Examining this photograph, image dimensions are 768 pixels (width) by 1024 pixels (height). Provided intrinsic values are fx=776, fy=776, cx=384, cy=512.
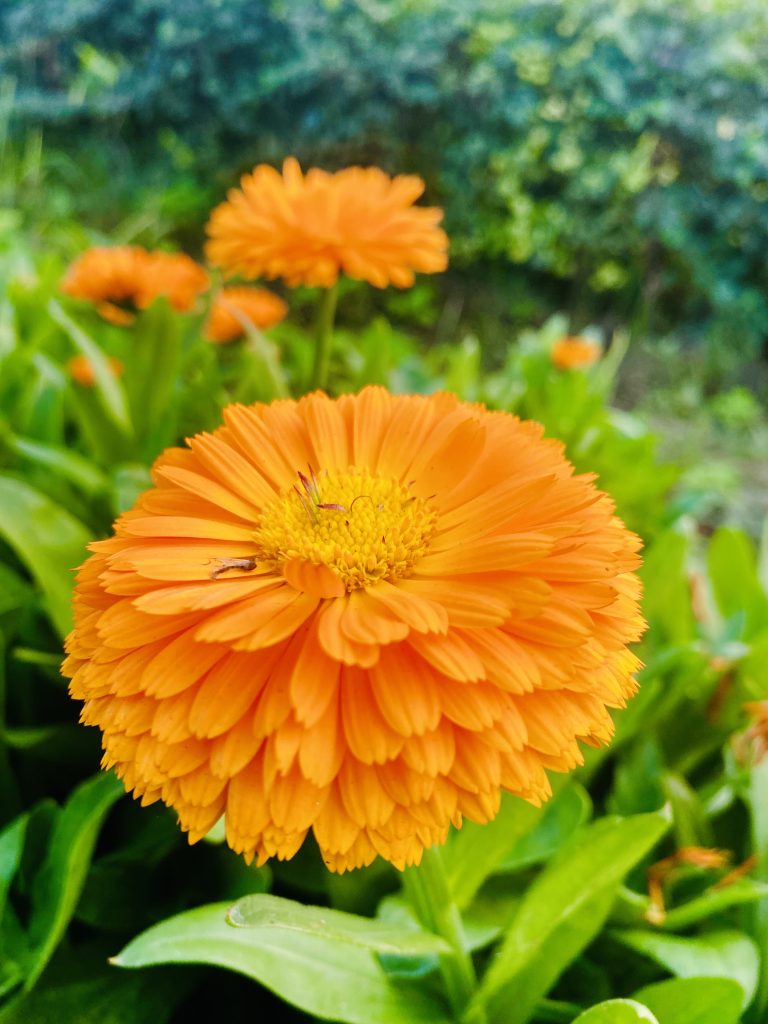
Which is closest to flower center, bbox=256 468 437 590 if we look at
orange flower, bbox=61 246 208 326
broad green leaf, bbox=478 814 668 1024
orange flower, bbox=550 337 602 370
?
broad green leaf, bbox=478 814 668 1024

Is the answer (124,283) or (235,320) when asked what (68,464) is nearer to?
(124,283)

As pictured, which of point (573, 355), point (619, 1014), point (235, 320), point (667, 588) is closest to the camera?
point (619, 1014)

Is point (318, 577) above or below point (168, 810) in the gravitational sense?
above

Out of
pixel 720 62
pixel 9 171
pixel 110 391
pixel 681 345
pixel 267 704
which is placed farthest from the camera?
pixel 681 345

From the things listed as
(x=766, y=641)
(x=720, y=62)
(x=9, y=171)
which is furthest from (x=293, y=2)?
(x=766, y=641)

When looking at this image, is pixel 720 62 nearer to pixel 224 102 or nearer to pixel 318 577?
pixel 224 102

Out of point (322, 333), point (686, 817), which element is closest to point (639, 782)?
point (686, 817)

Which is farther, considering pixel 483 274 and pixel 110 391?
pixel 483 274

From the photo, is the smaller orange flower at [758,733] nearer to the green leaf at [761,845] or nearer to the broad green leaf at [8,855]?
the green leaf at [761,845]
